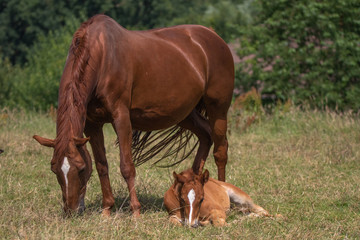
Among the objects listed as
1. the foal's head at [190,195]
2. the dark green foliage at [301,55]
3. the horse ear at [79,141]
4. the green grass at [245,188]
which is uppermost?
the horse ear at [79,141]

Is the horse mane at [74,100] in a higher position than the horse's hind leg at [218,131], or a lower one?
higher

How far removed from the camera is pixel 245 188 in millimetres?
7094

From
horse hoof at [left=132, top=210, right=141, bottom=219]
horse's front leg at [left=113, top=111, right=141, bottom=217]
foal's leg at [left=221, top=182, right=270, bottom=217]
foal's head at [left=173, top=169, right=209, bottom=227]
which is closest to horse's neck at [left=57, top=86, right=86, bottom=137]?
horse's front leg at [left=113, top=111, right=141, bottom=217]

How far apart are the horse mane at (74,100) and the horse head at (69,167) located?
0.03 meters

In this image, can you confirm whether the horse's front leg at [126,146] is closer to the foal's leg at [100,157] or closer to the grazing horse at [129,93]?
the grazing horse at [129,93]

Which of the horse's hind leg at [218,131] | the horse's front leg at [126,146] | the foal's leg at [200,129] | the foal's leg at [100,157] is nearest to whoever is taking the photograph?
the horse's front leg at [126,146]

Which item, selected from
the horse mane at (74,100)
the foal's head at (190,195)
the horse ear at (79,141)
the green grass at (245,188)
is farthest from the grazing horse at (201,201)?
the horse mane at (74,100)

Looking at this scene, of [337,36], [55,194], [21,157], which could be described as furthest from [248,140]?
[337,36]

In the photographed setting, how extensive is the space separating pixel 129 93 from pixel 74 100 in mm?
699

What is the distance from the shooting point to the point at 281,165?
829 centimetres

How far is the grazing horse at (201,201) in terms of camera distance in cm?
525

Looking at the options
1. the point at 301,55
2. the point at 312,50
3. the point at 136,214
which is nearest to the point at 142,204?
the point at 136,214

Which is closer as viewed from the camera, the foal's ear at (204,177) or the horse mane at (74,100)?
the horse mane at (74,100)

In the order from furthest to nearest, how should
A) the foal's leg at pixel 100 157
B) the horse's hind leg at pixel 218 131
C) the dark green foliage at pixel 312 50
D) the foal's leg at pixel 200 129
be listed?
1. the dark green foliage at pixel 312 50
2. the foal's leg at pixel 200 129
3. the horse's hind leg at pixel 218 131
4. the foal's leg at pixel 100 157
